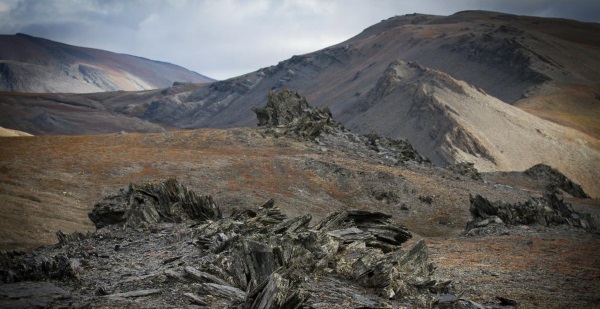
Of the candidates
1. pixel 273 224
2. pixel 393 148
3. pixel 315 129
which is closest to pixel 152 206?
pixel 273 224

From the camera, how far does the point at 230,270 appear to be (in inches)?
594

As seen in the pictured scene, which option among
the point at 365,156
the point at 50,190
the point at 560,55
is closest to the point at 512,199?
the point at 365,156

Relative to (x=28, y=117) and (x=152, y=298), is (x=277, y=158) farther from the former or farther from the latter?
(x=28, y=117)

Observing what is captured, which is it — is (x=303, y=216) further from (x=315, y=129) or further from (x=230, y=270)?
(x=315, y=129)

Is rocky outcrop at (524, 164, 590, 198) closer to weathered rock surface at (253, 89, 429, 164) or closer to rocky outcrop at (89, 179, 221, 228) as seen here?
weathered rock surface at (253, 89, 429, 164)

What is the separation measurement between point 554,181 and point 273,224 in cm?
5151

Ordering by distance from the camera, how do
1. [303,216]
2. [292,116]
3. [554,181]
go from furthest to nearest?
1. [554,181]
2. [292,116]
3. [303,216]

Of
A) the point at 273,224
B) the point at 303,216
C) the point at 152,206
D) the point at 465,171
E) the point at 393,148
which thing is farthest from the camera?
the point at 393,148

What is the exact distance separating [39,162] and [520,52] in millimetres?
150716

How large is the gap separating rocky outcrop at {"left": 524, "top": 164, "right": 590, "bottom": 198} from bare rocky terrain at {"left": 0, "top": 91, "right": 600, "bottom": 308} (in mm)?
964

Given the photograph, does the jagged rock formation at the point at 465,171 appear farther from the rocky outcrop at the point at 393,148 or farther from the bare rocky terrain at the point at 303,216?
the rocky outcrop at the point at 393,148

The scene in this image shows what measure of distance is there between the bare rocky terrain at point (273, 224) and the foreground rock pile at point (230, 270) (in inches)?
2.7

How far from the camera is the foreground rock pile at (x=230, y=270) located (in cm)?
1293

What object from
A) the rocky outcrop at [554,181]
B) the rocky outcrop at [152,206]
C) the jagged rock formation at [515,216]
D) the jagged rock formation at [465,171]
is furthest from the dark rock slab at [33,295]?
the rocky outcrop at [554,181]
